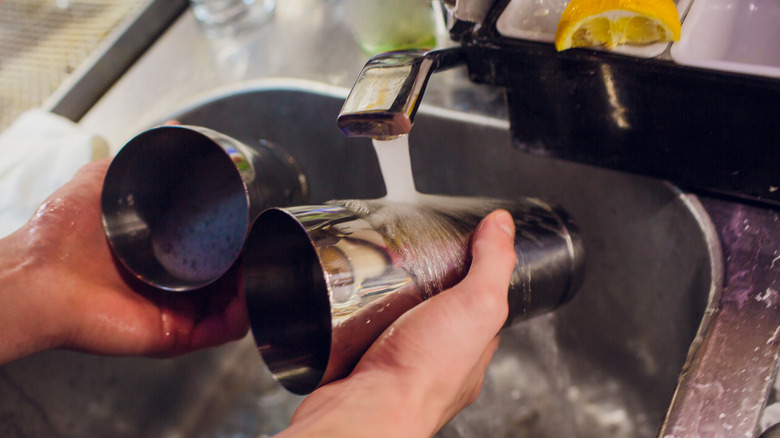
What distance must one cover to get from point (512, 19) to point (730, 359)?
0.37 m

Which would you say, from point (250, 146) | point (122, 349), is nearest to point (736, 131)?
point (250, 146)

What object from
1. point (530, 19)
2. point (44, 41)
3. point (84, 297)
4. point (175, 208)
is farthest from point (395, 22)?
point (44, 41)

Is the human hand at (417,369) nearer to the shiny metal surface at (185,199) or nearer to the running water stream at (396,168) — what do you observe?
the running water stream at (396,168)

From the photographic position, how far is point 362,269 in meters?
0.45

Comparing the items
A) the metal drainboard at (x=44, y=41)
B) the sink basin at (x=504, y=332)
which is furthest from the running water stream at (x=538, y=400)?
the metal drainboard at (x=44, y=41)

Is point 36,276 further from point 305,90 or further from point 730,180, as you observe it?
point 730,180

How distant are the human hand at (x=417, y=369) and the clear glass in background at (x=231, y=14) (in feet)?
2.56

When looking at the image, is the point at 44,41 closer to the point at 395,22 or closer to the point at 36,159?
the point at 36,159

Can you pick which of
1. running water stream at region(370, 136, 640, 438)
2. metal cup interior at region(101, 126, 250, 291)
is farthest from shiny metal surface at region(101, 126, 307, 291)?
running water stream at region(370, 136, 640, 438)

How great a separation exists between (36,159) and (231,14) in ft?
1.41

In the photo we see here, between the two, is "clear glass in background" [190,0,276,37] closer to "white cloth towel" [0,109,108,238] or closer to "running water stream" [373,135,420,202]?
"white cloth towel" [0,109,108,238]

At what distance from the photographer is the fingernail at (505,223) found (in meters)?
0.51

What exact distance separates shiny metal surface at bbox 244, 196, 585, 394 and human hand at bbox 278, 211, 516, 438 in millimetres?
25

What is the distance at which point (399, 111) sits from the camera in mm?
446
